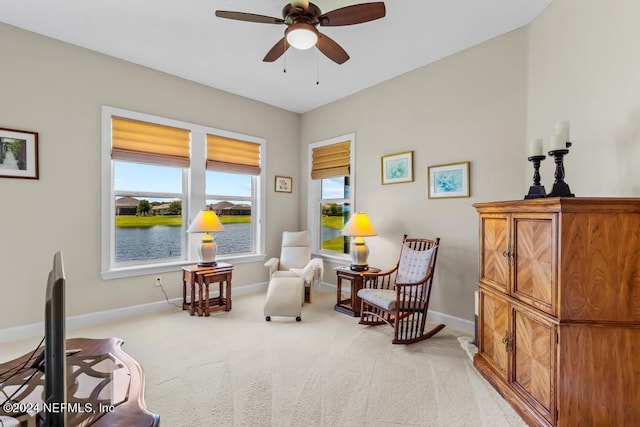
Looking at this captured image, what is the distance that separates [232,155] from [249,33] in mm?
1840

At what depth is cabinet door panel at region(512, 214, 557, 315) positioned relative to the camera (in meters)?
1.60

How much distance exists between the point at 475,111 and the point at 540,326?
2.20 m

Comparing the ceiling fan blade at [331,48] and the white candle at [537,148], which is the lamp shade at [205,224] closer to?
the ceiling fan blade at [331,48]

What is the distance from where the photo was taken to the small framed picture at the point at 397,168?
3.56 metres

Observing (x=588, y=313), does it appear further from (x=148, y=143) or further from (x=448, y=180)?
(x=148, y=143)

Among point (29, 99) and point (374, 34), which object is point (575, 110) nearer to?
point (374, 34)

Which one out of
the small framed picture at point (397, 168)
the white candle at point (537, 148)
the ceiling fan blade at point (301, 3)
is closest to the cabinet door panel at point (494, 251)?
the white candle at point (537, 148)

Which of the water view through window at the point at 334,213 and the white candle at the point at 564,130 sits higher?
A: the white candle at the point at 564,130

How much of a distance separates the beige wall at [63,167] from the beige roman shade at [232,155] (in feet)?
1.91

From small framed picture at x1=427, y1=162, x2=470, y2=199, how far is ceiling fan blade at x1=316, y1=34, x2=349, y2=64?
5.24 ft

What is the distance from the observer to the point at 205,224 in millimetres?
3494

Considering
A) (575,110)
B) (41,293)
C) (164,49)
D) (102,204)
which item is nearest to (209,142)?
(164,49)

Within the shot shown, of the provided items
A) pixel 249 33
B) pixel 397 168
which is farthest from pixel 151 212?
pixel 397 168

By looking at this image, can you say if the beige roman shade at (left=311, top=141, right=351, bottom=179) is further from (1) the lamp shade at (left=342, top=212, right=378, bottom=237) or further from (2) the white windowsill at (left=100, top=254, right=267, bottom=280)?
(2) the white windowsill at (left=100, top=254, right=267, bottom=280)
